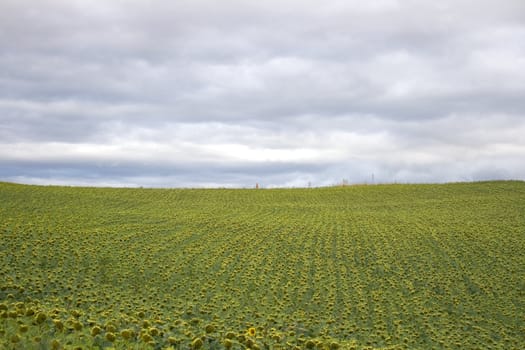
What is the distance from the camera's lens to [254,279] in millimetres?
19516

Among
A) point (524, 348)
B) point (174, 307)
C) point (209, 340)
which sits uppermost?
point (209, 340)

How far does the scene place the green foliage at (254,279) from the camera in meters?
9.13

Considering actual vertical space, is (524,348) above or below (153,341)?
below

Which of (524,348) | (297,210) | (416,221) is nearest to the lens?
(524,348)

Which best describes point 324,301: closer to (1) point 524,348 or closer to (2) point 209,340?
(1) point 524,348

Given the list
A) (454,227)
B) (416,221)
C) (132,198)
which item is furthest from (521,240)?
(132,198)

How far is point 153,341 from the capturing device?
7418mm

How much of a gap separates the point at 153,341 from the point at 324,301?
1141 centimetres

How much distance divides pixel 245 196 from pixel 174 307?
122 ft

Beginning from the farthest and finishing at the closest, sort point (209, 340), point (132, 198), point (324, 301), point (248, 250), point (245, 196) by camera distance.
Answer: point (245, 196) < point (132, 198) < point (248, 250) < point (324, 301) < point (209, 340)

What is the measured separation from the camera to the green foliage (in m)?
9.13

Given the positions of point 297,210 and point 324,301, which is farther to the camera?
point 297,210

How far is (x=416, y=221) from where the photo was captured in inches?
1393

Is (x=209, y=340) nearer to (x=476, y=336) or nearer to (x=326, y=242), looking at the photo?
(x=476, y=336)
